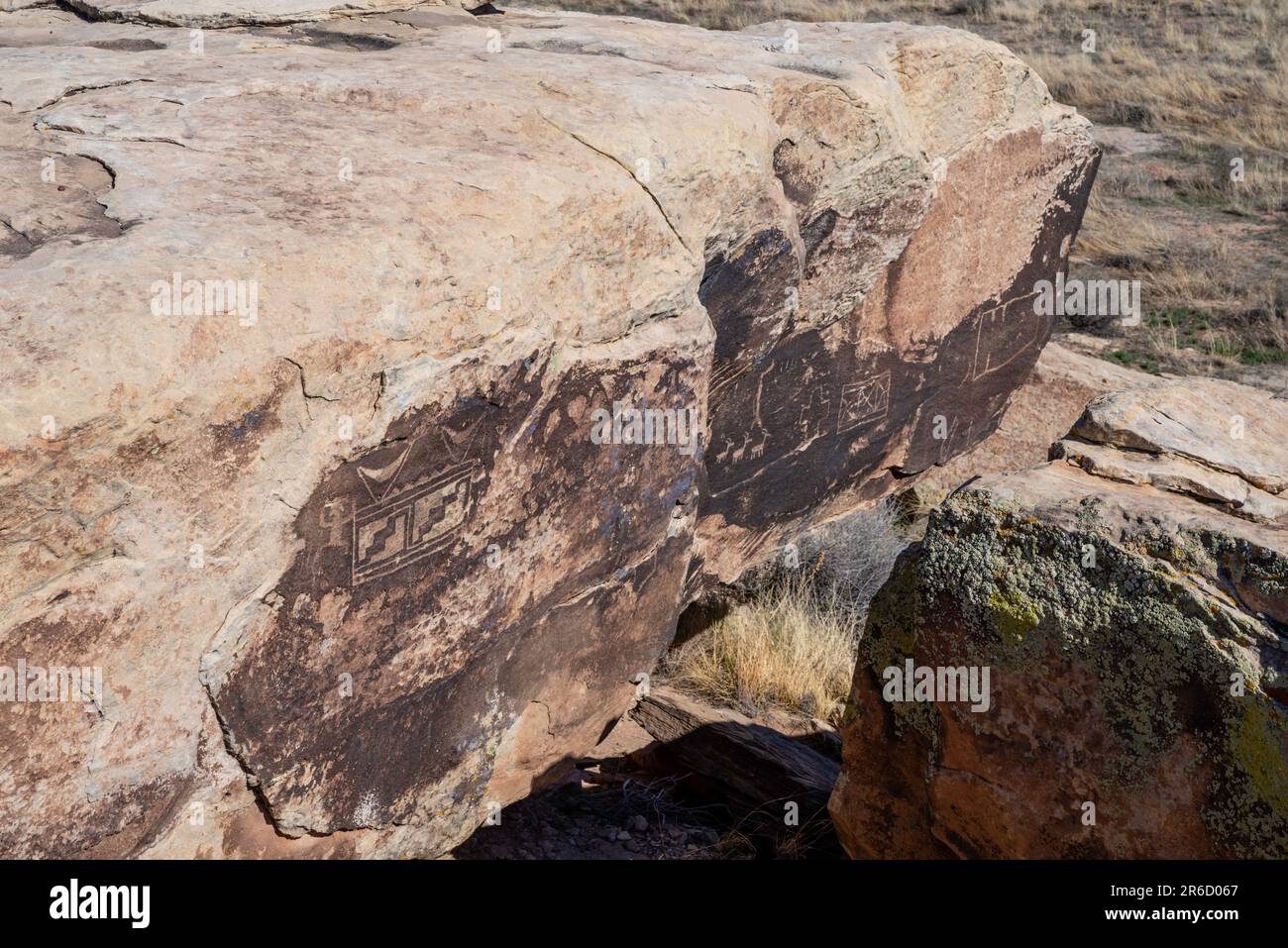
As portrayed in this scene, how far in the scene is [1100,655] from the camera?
2.34 meters

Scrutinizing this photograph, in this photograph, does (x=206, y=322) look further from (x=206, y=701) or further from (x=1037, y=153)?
(x=1037, y=153)

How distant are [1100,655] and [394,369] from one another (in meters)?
1.46

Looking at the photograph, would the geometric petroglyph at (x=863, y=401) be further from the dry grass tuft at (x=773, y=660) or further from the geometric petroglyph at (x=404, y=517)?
the geometric petroglyph at (x=404, y=517)

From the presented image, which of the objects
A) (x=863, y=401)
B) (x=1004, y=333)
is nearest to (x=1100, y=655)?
(x=863, y=401)

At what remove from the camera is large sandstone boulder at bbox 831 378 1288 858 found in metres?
2.20

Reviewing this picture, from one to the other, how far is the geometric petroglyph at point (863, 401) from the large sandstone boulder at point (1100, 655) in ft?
4.73

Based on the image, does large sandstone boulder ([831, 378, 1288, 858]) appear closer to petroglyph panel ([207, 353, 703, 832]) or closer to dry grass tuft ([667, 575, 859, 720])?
petroglyph panel ([207, 353, 703, 832])

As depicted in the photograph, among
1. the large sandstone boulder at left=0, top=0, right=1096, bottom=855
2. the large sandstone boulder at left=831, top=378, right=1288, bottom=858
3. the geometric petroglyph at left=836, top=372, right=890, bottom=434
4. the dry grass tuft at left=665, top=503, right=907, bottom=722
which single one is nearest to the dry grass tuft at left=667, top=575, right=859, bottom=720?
the dry grass tuft at left=665, top=503, right=907, bottom=722

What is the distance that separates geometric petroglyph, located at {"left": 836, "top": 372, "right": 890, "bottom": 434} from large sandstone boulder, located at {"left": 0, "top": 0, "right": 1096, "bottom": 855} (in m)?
0.14

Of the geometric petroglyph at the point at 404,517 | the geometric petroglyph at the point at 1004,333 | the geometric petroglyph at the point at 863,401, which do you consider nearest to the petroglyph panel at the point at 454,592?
the geometric petroglyph at the point at 404,517

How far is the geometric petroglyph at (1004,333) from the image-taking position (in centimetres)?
476

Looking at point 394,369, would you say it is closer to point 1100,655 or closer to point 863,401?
point 1100,655
